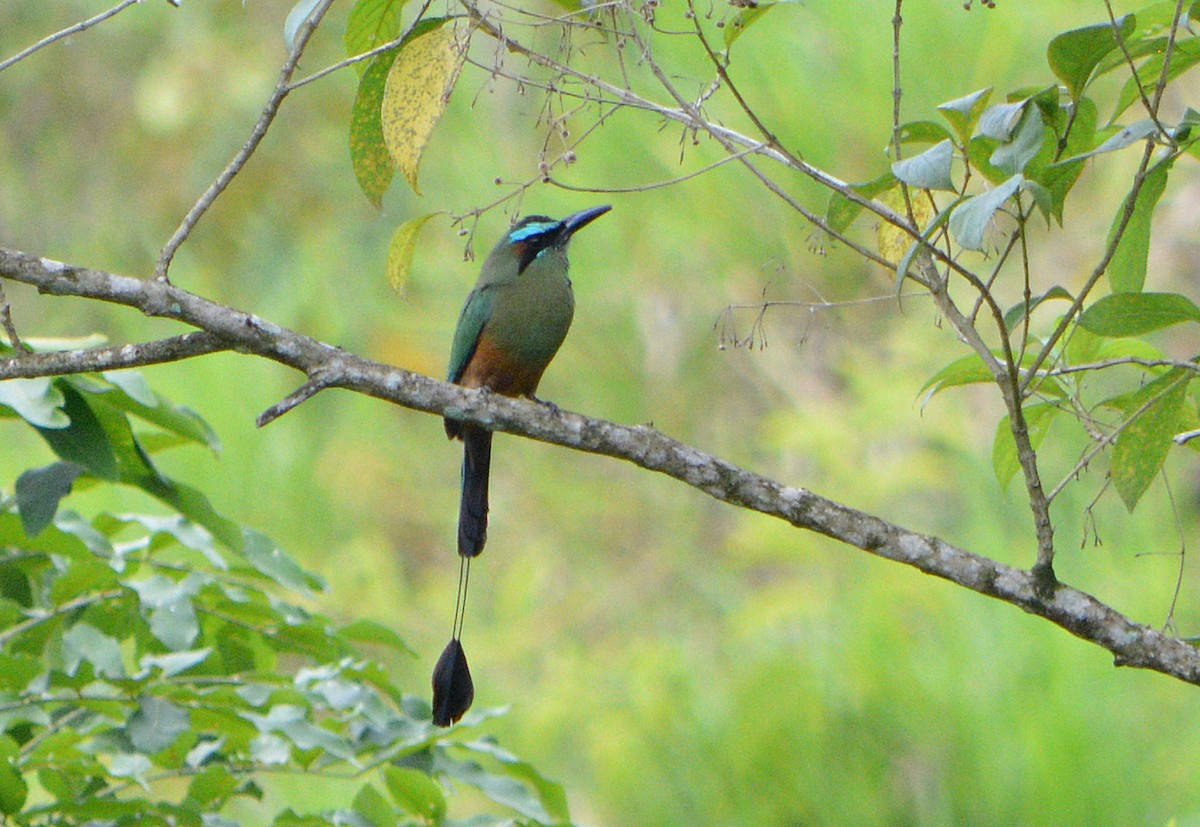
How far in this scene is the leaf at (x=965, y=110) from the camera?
1.30 meters

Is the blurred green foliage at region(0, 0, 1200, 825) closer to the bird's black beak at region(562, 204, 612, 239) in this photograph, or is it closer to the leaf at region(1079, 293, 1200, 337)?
the bird's black beak at region(562, 204, 612, 239)

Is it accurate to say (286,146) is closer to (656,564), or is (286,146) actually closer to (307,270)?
(307,270)

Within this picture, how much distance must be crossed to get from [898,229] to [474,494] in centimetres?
96

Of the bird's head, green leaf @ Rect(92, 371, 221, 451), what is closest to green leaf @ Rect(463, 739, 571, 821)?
green leaf @ Rect(92, 371, 221, 451)

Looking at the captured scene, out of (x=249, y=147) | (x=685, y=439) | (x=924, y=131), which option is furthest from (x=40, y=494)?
(x=685, y=439)

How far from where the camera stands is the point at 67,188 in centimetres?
775

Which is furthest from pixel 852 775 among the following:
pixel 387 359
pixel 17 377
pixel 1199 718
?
pixel 387 359

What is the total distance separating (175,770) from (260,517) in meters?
3.76

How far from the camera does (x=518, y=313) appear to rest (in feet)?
8.41

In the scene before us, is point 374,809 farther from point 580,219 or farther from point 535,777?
point 580,219

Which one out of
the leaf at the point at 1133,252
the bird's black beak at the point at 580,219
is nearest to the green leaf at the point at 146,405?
the bird's black beak at the point at 580,219

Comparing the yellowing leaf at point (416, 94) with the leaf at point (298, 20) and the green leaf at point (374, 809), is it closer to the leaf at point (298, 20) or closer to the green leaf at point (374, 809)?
the leaf at point (298, 20)

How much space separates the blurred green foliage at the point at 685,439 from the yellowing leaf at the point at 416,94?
1925 millimetres

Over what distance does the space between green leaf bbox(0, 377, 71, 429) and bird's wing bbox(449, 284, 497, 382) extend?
1.20m
